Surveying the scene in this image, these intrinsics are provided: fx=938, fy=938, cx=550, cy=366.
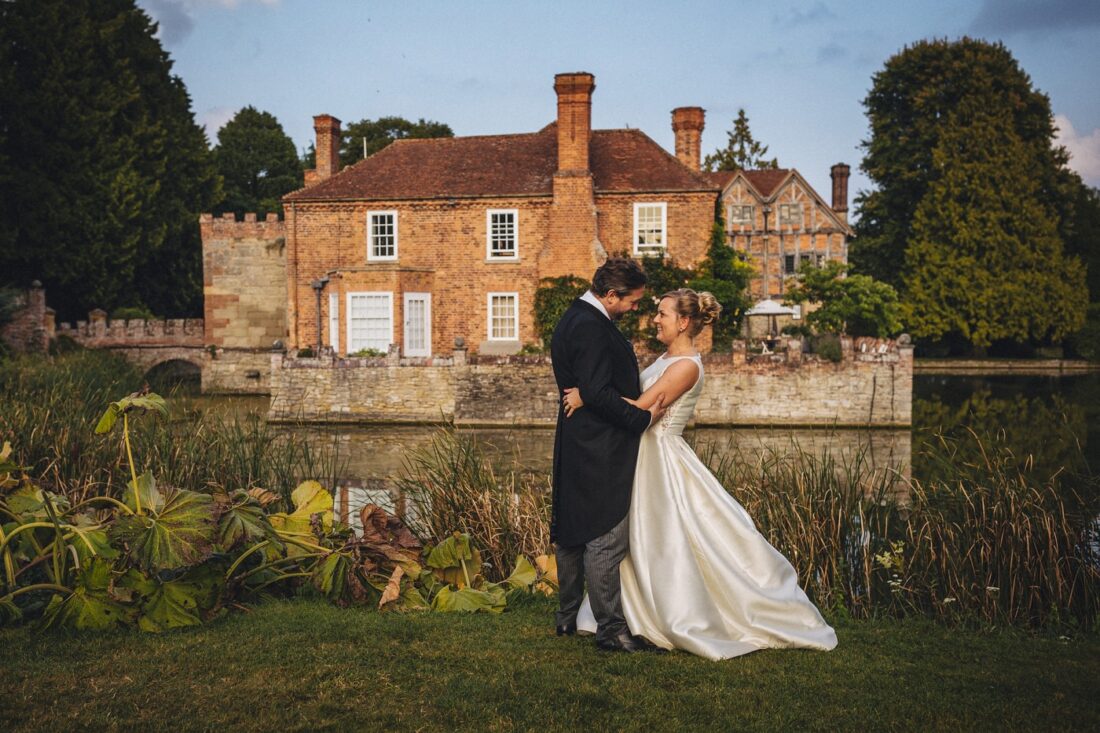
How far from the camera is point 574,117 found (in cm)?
2736

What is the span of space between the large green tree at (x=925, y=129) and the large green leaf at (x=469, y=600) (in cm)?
4004

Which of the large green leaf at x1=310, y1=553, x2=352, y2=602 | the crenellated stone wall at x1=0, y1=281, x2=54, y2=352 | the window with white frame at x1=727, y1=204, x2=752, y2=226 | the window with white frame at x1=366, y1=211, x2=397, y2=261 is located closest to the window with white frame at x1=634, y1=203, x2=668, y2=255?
the window with white frame at x1=366, y1=211, x2=397, y2=261

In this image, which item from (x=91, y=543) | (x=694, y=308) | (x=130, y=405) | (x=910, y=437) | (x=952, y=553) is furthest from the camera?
(x=910, y=437)

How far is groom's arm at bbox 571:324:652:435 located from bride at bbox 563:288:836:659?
109 millimetres

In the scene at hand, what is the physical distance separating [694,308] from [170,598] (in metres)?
3.45

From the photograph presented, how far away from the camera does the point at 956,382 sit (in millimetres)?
35000

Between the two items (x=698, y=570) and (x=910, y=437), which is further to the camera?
(x=910, y=437)

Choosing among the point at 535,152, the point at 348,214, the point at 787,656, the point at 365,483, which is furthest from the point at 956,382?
the point at 787,656

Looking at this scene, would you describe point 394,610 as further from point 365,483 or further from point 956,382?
point 956,382

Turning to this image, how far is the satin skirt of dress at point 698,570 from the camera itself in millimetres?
4992

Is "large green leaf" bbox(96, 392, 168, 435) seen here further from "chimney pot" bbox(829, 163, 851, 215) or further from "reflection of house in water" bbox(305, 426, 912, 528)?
"chimney pot" bbox(829, 163, 851, 215)

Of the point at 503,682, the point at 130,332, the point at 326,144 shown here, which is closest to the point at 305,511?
the point at 503,682

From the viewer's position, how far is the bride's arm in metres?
5.09

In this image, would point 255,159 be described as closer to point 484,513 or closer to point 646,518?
point 484,513
